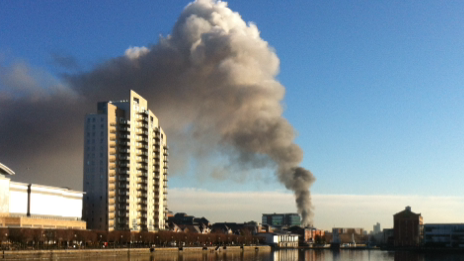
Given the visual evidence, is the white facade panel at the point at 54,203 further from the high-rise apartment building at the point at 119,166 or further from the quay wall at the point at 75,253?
the quay wall at the point at 75,253

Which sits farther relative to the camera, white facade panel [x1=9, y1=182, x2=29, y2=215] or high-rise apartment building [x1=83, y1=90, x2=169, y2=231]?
high-rise apartment building [x1=83, y1=90, x2=169, y2=231]

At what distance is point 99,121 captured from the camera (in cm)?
16538

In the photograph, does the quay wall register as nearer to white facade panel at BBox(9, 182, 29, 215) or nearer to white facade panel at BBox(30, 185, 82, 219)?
white facade panel at BBox(30, 185, 82, 219)

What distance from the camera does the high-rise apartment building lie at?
16325cm

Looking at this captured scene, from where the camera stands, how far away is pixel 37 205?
136 metres

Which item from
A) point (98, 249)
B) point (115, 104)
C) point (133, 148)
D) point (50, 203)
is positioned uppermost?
point (115, 104)

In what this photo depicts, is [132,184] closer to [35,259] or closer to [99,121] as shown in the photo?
[99,121]

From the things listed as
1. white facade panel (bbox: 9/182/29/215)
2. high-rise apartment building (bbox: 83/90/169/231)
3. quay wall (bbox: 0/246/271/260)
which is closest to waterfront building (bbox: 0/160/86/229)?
white facade panel (bbox: 9/182/29/215)

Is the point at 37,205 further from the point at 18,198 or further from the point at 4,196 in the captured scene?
the point at 4,196

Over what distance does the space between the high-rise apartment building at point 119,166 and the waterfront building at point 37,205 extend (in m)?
10.4

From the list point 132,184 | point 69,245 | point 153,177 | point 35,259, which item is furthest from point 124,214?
point 35,259

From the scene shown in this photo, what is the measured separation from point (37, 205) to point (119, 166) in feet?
114

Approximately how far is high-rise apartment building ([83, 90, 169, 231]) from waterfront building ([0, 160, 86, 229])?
34.0 ft

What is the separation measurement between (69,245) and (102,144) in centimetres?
4098
